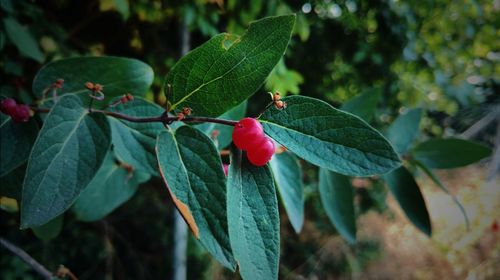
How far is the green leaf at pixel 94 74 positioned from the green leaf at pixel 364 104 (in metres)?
0.40

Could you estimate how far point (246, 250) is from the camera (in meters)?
0.35

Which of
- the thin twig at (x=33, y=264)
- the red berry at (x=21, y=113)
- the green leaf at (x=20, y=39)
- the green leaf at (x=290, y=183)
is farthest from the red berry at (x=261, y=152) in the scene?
the green leaf at (x=20, y=39)

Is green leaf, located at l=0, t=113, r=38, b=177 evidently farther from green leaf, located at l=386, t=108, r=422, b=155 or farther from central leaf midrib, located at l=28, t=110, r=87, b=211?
green leaf, located at l=386, t=108, r=422, b=155

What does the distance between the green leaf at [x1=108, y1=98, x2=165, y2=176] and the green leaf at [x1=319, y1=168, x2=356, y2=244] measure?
317 millimetres

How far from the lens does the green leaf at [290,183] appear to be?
1.88ft

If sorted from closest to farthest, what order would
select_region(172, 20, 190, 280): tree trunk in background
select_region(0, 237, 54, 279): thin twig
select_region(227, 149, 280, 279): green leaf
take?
select_region(227, 149, 280, 279): green leaf < select_region(0, 237, 54, 279): thin twig < select_region(172, 20, 190, 280): tree trunk in background

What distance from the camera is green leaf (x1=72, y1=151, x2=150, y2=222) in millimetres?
753

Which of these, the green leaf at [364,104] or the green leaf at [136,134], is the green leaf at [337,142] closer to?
the green leaf at [136,134]

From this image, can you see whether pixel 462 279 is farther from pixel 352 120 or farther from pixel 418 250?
pixel 352 120

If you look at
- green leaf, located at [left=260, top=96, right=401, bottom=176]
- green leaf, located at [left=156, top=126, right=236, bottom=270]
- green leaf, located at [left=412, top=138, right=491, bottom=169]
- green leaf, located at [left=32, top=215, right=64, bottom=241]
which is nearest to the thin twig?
green leaf, located at [left=32, top=215, right=64, bottom=241]

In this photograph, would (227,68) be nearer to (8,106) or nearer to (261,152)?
(261,152)

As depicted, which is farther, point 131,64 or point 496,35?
point 496,35

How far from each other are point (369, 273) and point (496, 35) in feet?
6.40

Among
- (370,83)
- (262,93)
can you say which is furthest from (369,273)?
(262,93)
